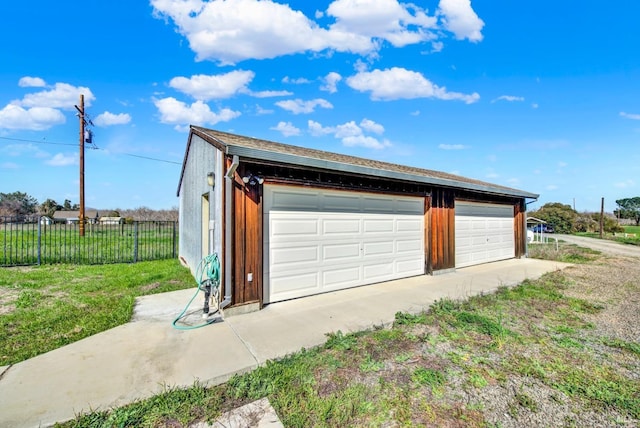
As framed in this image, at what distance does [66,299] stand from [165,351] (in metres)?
3.59

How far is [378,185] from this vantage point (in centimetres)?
659

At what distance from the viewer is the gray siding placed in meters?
4.50

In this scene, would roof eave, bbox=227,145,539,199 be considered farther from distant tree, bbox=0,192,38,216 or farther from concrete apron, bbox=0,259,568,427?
distant tree, bbox=0,192,38,216

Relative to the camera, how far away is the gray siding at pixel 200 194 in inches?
177

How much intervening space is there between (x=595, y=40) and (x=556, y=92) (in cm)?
178

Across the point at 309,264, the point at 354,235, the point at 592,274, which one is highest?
the point at 354,235

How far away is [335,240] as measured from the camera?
588cm

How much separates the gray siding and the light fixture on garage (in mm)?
374

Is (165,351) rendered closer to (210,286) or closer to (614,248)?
(210,286)

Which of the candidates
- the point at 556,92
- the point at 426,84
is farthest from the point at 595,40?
the point at 426,84

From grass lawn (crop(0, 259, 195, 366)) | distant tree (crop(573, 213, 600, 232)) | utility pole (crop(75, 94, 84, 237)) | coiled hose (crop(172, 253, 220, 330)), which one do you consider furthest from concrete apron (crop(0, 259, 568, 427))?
distant tree (crop(573, 213, 600, 232))

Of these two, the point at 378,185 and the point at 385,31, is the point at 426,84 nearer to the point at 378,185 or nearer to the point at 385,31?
the point at 385,31

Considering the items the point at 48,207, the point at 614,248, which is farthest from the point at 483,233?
the point at 48,207

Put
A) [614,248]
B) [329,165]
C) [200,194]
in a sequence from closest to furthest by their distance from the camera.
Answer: [329,165] → [200,194] → [614,248]
